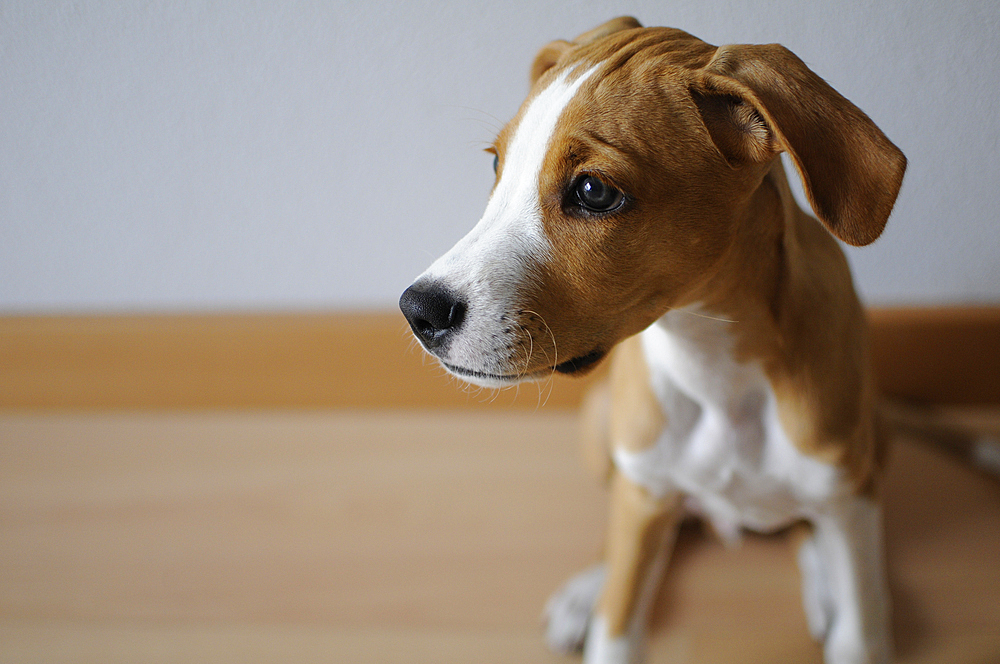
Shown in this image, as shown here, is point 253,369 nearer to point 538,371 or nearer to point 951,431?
point 538,371

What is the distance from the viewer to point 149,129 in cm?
131

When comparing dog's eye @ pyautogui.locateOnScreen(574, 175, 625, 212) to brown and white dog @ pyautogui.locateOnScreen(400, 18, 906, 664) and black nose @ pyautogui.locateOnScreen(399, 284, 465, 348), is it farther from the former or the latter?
black nose @ pyautogui.locateOnScreen(399, 284, 465, 348)

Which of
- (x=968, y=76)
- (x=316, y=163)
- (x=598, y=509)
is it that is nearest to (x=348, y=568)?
(x=598, y=509)

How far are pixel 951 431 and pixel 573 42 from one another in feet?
3.38

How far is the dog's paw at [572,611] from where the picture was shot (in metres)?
1.09

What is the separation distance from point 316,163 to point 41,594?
0.91m

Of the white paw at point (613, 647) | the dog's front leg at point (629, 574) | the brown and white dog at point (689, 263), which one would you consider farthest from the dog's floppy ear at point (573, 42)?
the white paw at point (613, 647)

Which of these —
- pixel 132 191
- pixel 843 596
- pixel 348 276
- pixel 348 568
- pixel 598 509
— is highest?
pixel 132 191

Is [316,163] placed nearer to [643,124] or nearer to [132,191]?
[132,191]

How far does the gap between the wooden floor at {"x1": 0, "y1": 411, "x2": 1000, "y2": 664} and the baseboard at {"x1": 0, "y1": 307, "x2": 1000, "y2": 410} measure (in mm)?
62

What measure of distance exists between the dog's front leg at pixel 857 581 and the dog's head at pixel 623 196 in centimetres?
44

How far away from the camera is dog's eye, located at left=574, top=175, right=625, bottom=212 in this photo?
694 millimetres

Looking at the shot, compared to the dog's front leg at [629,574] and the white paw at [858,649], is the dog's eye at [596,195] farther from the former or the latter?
the white paw at [858,649]

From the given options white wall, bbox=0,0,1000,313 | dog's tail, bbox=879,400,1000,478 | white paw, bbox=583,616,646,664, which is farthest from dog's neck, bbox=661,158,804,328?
dog's tail, bbox=879,400,1000,478
